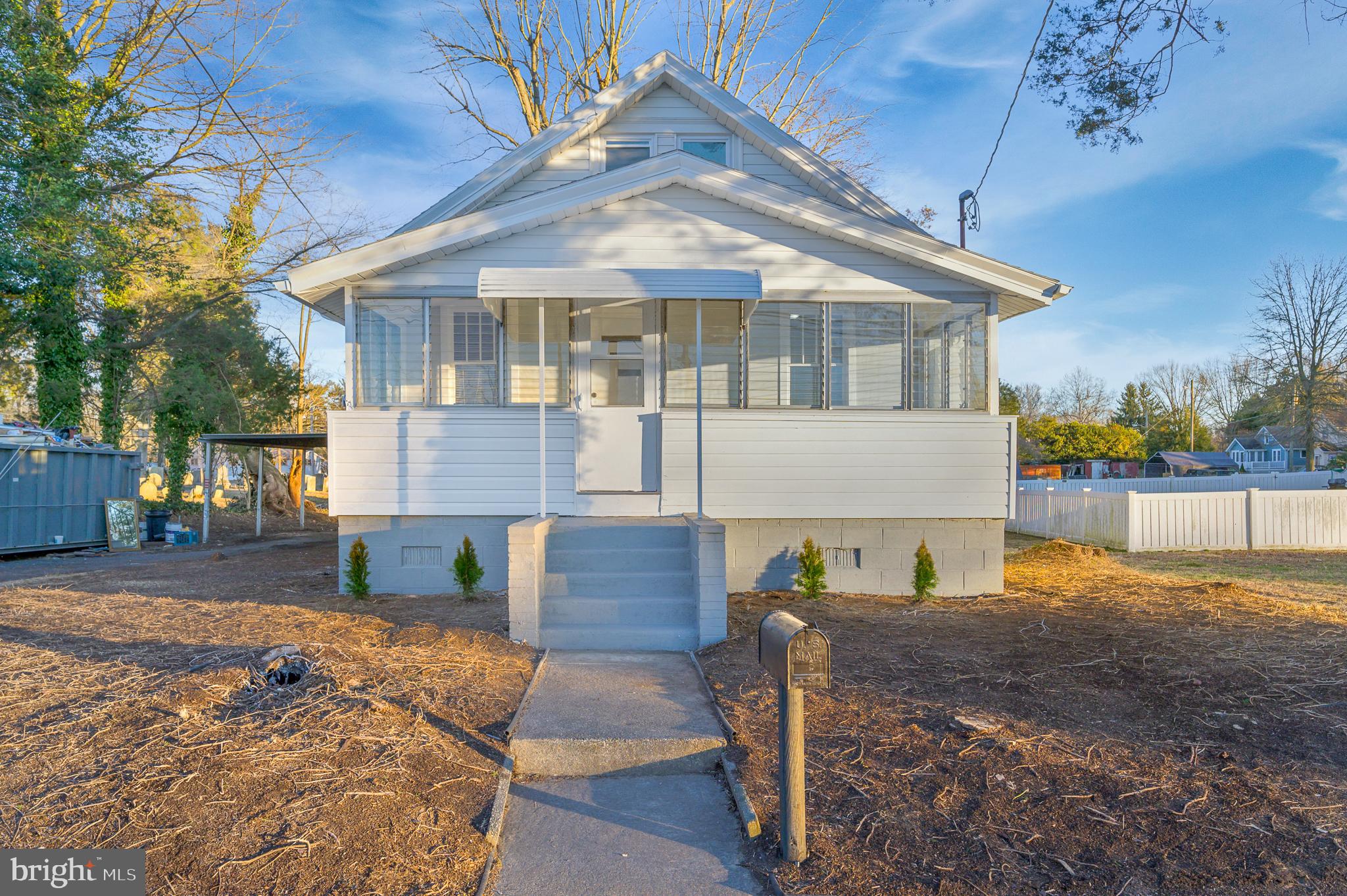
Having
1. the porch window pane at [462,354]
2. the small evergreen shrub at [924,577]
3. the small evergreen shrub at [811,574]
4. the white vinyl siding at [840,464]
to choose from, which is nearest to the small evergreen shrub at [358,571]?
the porch window pane at [462,354]

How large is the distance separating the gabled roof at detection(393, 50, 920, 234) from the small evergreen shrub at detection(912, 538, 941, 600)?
4.32 m

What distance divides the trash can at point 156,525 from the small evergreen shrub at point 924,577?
56.4ft

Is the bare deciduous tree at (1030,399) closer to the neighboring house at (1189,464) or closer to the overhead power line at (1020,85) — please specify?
the neighboring house at (1189,464)

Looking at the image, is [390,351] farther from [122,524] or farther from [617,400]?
[122,524]

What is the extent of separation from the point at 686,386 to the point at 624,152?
12.4 ft

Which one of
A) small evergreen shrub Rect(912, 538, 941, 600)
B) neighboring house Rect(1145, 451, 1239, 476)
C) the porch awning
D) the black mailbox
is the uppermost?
the porch awning

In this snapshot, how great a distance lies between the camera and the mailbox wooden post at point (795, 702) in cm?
287

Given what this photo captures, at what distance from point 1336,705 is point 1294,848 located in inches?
80.1

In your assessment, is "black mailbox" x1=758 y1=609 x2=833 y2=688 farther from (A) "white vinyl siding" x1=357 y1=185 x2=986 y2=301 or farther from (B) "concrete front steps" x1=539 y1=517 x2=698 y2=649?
(A) "white vinyl siding" x1=357 y1=185 x2=986 y2=301

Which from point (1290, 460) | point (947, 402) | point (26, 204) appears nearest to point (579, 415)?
point (947, 402)

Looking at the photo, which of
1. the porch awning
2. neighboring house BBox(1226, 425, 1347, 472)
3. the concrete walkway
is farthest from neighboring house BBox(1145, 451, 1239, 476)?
the concrete walkway

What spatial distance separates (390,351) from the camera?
330 inches

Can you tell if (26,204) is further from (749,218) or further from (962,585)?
(962,585)

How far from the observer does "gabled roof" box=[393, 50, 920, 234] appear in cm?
965
